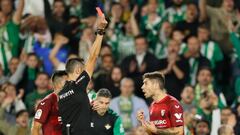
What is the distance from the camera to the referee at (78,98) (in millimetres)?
13781

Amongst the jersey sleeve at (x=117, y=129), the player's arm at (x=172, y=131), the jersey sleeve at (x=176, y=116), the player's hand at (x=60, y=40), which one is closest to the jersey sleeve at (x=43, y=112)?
the jersey sleeve at (x=117, y=129)

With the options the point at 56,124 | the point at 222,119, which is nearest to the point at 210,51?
the point at 222,119

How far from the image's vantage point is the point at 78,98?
13789 millimetres

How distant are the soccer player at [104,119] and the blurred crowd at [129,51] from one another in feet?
8.91

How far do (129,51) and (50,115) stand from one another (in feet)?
21.1

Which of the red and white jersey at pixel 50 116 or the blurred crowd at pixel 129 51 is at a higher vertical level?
the blurred crowd at pixel 129 51

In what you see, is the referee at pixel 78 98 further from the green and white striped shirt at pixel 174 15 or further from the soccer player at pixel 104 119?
the green and white striped shirt at pixel 174 15

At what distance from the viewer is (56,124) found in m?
14.6

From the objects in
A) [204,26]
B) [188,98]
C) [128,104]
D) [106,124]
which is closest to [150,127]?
[106,124]

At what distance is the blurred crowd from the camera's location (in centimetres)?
1903

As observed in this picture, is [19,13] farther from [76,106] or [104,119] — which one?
[76,106]

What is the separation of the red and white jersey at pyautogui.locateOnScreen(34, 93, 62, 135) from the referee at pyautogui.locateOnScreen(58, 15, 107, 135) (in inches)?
25.5

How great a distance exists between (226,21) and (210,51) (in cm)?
81

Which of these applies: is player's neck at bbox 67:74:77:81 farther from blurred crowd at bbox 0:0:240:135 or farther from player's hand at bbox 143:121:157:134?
blurred crowd at bbox 0:0:240:135
